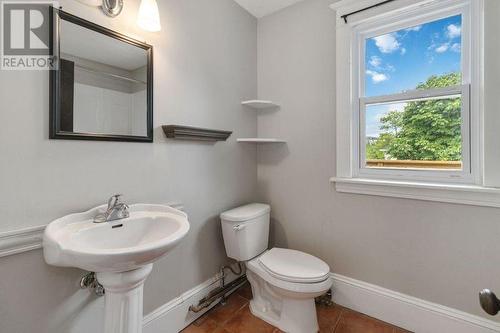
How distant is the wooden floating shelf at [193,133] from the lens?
1.38m

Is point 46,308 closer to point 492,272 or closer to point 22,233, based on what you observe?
point 22,233

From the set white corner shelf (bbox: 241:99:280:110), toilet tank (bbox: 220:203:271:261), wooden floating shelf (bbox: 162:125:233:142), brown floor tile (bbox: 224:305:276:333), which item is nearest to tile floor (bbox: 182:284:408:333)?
brown floor tile (bbox: 224:305:276:333)

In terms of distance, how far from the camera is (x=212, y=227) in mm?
1736

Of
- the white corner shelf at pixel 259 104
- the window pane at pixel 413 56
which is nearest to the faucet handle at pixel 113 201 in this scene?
the white corner shelf at pixel 259 104

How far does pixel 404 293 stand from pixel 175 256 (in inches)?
59.5

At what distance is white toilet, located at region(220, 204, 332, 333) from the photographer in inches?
54.3

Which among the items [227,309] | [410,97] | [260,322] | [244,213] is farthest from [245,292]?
[410,97]

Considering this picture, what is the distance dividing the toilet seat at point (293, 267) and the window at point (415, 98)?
735 mm

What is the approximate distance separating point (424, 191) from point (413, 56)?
89cm

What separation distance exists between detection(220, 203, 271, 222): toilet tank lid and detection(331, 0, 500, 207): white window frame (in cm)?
59

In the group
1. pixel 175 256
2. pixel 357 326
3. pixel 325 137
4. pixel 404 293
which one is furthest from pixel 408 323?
pixel 175 256

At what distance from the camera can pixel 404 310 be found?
1490 mm

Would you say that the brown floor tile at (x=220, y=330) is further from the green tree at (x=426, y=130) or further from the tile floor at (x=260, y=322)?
the green tree at (x=426, y=130)

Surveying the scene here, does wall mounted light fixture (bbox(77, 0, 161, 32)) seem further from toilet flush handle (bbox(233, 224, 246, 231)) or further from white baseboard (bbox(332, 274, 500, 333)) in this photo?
white baseboard (bbox(332, 274, 500, 333))
